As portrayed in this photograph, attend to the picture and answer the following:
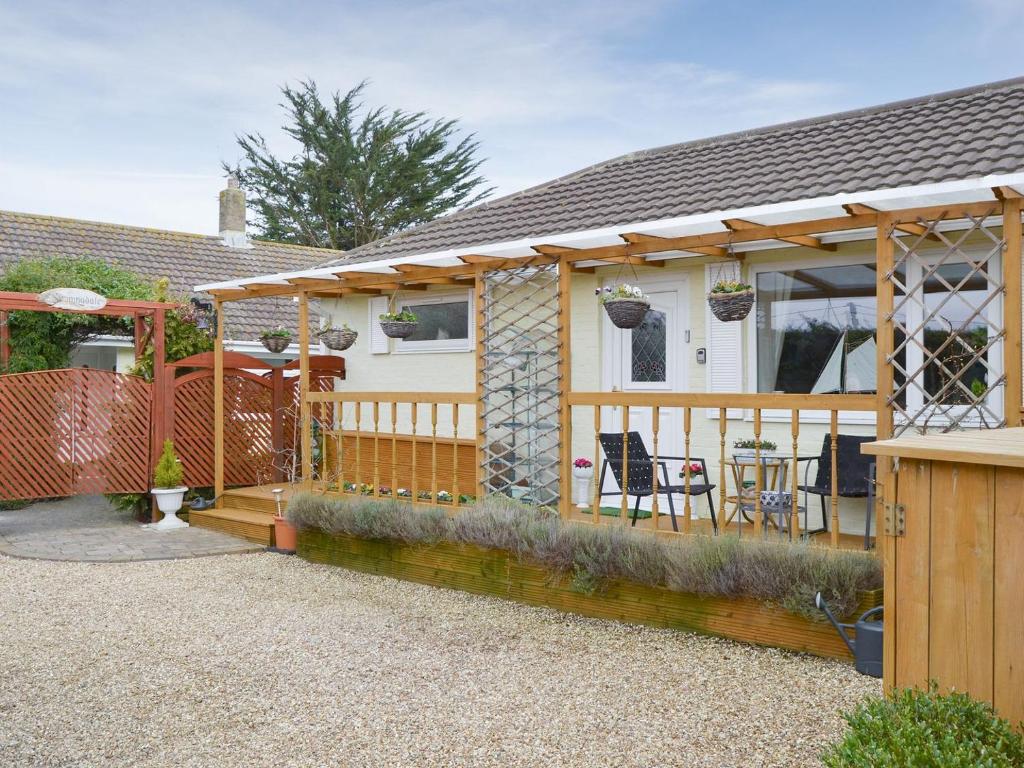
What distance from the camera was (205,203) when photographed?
1057 inches

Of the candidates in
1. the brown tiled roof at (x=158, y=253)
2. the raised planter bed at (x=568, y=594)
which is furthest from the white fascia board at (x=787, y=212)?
the brown tiled roof at (x=158, y=253)

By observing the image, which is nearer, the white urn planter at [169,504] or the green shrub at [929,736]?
the green shrub at [929,736]

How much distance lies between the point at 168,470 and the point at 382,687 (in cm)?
613

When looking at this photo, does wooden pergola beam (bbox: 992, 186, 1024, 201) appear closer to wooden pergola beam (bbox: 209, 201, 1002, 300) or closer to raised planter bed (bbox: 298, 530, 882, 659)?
wooden pergola beam (bbox: 209, 201, 1002, 300)

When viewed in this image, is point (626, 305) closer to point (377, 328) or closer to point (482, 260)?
point (482, 260)

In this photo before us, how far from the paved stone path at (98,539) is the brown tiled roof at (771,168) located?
3.99m

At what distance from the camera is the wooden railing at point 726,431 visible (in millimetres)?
5434

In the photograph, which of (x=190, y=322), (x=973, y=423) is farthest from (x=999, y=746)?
(x=190, y=322)

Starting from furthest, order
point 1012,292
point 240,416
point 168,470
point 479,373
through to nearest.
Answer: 1. point 240,416
2. point 168,470
3. point 479,373
4. point 1012,292

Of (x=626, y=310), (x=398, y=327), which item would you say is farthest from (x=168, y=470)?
(x=626, y=310)

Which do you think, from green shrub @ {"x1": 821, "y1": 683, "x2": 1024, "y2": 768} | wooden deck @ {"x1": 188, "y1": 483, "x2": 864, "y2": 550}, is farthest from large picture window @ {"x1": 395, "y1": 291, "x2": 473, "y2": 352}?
green shrub @ {"x1": 821, "y1": 683, "x2": 1024, "y2": 768}

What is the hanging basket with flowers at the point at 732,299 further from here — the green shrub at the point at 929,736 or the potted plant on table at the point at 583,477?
the green shrub at the point at 929,736

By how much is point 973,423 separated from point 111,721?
6.20 metres

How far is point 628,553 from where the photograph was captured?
5781 millimetres
